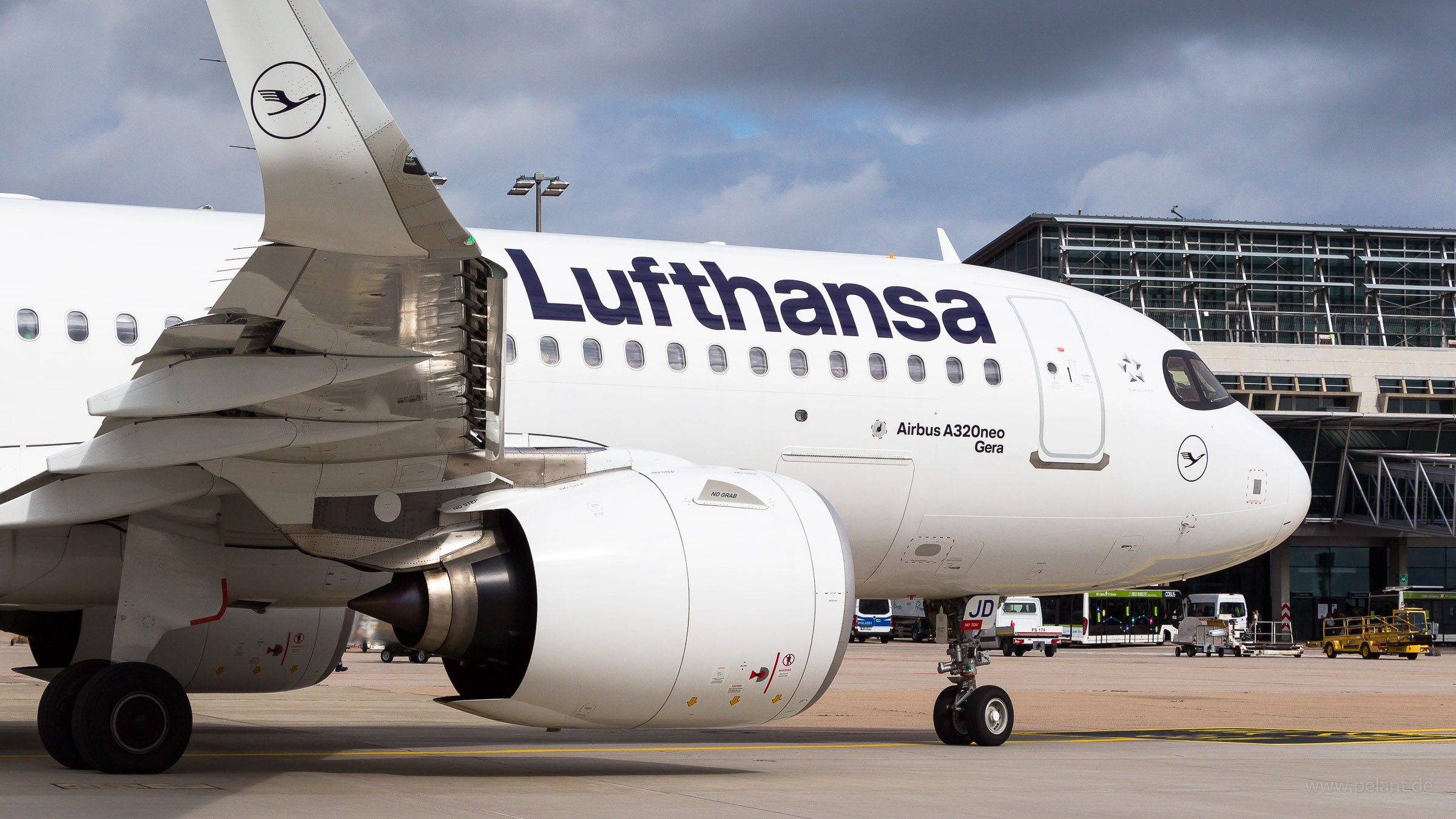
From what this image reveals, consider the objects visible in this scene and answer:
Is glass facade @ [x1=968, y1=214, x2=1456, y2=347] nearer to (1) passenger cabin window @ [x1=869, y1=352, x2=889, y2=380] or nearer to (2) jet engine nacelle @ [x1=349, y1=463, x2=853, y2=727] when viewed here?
(1) passenger cabin window @ [x1=869, y1=352, x2=889, y2=380]

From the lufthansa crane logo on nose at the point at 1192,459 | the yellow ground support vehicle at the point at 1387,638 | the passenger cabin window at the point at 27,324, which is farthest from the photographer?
the yellow ground support vehicle at the point at 1387,638

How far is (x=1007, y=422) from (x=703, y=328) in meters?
2.82

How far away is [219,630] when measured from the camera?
1191 cm

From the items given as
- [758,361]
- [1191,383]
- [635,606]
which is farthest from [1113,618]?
[635,606]

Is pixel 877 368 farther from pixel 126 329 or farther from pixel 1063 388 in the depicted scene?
pixel 126 329

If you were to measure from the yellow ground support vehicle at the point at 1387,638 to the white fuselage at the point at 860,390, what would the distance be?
3821 centimetres

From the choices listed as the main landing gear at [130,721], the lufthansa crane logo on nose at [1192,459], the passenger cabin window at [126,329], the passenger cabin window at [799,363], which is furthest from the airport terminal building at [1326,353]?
the main landing gear at [130,721]

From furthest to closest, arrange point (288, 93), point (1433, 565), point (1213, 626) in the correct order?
point (1433, 565) < point (1213, 626) < point (288, 93)

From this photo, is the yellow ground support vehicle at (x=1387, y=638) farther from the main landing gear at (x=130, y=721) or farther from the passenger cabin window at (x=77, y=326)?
the passenger cabin window at (x=77, y=326)

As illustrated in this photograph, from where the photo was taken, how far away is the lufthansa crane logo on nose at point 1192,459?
500 inches

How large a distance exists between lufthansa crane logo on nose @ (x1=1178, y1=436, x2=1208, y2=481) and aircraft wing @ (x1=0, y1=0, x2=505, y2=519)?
21.8 ft

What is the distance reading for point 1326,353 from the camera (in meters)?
61.8

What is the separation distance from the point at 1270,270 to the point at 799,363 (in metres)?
68.5

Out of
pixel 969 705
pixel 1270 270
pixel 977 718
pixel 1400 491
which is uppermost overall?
pixel 1270 270
